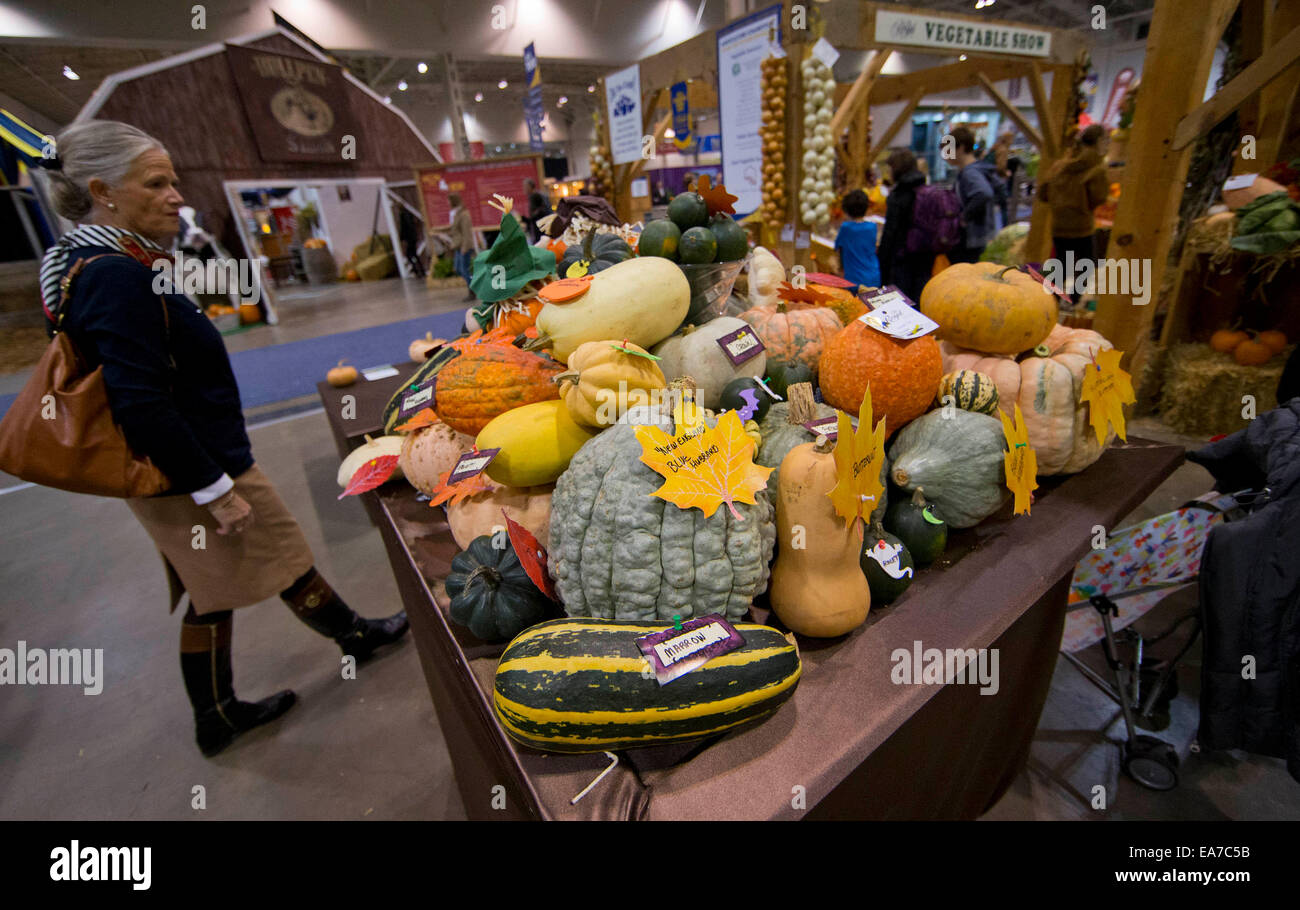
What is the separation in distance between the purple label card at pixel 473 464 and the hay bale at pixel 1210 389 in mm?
4616

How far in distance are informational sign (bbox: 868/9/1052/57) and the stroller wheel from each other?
3907 mm

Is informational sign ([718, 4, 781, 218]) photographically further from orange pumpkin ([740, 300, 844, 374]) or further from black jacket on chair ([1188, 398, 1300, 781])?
black jacket on chair ([1188, 398, 1300, 781])

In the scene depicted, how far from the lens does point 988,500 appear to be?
3.99 feet

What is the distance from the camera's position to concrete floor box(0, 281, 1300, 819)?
6.02ft

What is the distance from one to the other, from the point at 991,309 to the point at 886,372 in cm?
38

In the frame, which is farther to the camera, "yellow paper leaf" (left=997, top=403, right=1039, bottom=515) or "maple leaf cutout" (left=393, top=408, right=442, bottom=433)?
"maple leaf cutout" (left=393, top=408, right=442, bottom=433)

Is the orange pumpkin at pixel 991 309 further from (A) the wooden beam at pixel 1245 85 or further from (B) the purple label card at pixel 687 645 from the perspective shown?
(A) the wooden beam at pixel 1245 85

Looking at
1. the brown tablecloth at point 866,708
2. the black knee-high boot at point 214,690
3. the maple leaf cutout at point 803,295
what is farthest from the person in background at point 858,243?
the black knee-high boot at point 214,690

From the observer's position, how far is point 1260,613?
1374mm

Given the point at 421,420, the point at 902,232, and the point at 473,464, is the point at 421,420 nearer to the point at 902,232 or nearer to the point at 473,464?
the point at 473,464

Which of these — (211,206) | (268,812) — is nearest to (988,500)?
(268,812)

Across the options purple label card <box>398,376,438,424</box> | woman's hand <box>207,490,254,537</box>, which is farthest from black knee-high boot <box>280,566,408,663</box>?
purple label card <box>398,376,438,424</box>

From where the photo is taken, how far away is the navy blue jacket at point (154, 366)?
4.74 ft

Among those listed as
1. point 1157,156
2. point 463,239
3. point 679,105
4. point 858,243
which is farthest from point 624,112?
point 463,239
